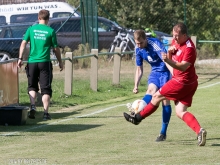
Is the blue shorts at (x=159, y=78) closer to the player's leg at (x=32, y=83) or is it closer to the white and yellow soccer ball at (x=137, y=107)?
the white and yellow soccer ball at (x=137, y=107)

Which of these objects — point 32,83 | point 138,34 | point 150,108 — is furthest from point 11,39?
point 150,108

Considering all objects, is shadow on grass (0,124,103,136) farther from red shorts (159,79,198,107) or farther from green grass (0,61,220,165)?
red shorts (159,79,198,107)

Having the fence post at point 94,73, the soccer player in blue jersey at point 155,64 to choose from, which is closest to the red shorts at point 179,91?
the soccer player in blue jersey at point 155,64

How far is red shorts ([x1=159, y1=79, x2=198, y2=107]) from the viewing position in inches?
396

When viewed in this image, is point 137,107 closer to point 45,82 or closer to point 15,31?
point 45,82

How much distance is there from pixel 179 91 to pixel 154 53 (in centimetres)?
125

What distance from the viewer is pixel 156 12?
2934 cm

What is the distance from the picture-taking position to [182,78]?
396 inches

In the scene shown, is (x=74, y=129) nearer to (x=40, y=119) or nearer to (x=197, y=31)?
(x=40, y=119)

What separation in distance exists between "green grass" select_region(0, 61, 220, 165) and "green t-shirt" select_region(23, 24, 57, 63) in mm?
1150

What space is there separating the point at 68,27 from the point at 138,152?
610 inches

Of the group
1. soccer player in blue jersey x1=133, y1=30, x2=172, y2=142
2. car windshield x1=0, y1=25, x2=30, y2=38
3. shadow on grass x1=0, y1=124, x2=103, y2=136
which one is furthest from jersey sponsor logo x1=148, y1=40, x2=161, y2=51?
car windshield x1=0, y1=25, x2=30, y2=38

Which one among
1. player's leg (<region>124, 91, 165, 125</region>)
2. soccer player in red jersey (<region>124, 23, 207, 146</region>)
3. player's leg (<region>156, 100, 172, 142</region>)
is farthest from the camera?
player's leg (<region>156, 100, 172, 142</region>)

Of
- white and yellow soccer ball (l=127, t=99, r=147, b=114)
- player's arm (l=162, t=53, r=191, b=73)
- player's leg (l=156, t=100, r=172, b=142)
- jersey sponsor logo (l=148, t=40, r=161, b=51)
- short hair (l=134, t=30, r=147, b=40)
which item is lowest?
player's leg (l=156, t=100, r=172, b=142)
